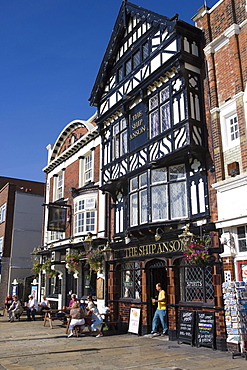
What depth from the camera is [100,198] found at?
17.8 meters

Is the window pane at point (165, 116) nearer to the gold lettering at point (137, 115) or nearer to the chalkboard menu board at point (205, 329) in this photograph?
the gold lettering at point (137, 115)

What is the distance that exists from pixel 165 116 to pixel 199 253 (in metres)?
5.46

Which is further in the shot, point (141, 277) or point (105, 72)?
point (105, 72)

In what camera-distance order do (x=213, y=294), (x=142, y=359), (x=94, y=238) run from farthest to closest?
(x=94, y=238) < (x=213, y=294) < (x=142, y=359)

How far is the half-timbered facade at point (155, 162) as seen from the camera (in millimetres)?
11914

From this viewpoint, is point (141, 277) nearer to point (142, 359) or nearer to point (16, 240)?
point (142, 359)

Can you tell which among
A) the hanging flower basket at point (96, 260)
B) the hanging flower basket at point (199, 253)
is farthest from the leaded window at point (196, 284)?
the hanging flower basket at point (96, 260)

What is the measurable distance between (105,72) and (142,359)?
1342 cm

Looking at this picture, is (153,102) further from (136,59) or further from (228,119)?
(228,119)

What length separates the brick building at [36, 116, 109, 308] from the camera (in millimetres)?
17922

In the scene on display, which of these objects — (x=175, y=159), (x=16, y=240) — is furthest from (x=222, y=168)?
(x=16, y=240)

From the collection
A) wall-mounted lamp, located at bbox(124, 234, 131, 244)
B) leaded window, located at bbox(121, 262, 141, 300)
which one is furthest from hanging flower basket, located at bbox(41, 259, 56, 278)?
wall-mounted lamp, located at bbox(124, 234, 131, 244)

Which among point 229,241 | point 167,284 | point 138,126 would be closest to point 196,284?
point 167,284

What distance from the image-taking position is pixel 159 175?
13250mm
